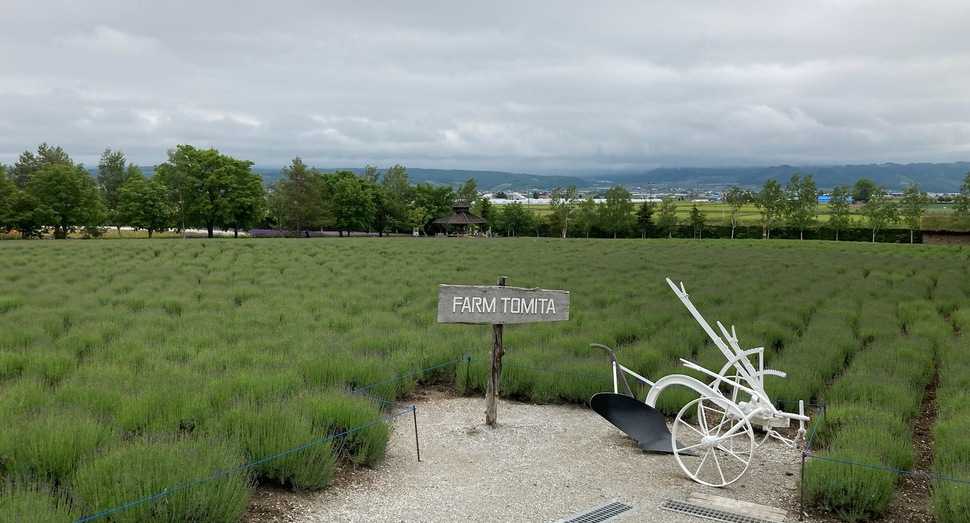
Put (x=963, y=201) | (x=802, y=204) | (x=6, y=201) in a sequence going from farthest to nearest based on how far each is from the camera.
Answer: (x=802, y=204) → (x=963, y=201) → (x=6, y=201)

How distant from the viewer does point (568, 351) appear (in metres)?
10.9

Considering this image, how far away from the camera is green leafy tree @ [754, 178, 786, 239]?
267 feet

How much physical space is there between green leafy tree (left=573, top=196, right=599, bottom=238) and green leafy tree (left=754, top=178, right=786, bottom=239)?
20.5 meters

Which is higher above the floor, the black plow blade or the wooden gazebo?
the wooden gazebo

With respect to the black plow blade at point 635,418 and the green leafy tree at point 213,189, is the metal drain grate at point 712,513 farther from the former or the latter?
the green leafy tree at point 213,189

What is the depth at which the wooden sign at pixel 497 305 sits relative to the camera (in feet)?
24.0

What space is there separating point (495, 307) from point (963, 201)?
242 feet

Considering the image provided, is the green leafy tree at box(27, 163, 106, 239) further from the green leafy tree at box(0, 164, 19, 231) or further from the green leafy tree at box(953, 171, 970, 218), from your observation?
the green leafy tree at box(953, 171, 970, 218)

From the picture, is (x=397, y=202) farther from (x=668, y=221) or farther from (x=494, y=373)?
(x=494, y=373)

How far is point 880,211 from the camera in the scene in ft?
252

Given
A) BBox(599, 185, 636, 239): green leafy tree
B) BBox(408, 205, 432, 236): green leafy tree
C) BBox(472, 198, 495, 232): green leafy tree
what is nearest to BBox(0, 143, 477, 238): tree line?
BBox(408, 205, 432, 236): green leafy tree

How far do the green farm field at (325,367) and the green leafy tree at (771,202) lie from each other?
63.5 metres

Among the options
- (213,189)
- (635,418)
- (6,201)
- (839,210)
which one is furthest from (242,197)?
(635,418)

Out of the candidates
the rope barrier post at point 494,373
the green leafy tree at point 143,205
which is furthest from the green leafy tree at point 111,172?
the rope barrier post at point 494,373
